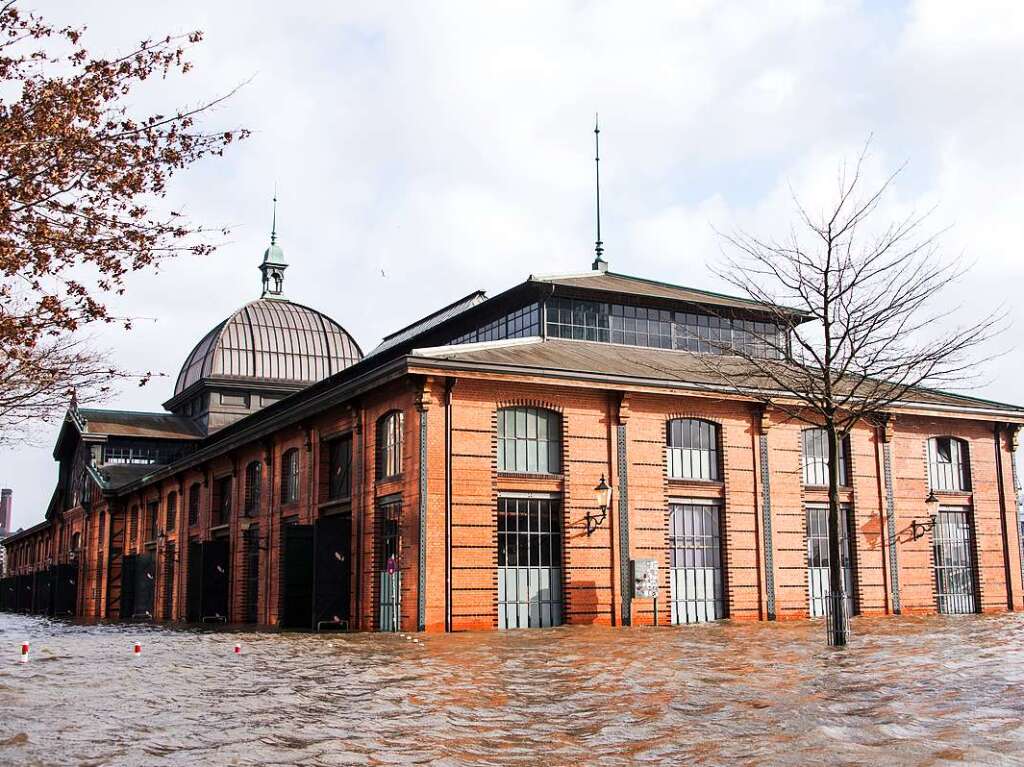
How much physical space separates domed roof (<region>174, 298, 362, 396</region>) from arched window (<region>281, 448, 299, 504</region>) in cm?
2191

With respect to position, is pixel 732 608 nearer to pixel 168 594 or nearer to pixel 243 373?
pixel 168 594

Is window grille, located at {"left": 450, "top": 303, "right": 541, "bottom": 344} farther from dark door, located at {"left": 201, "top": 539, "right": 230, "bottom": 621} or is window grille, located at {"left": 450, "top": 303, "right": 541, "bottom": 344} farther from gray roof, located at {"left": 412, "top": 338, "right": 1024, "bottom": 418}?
dark door, located at {"left": 201, "top": 539, "right": 230, "bottom": 621}

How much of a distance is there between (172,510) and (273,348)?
12404mm

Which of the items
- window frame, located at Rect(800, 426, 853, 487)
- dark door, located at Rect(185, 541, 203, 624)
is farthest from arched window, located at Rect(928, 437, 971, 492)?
dark door, located at Rect(185, 541, 203, 624)

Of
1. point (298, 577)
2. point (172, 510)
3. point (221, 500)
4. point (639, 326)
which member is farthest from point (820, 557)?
point (172, 510)

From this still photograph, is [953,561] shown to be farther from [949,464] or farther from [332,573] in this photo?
[332,573]

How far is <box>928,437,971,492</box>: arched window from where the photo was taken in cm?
3225

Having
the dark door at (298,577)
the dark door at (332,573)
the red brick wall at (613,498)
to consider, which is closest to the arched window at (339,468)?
the red brick wall at (613,498)

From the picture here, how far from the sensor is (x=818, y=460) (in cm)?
3050

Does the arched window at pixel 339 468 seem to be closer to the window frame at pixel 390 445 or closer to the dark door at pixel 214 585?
the window frame at pixel 390 445

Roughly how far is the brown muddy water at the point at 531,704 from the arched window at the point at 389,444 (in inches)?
253

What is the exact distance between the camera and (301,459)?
31.4 m

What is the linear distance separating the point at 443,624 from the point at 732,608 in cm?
812

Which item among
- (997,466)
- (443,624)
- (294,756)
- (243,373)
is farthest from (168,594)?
(294,756)
